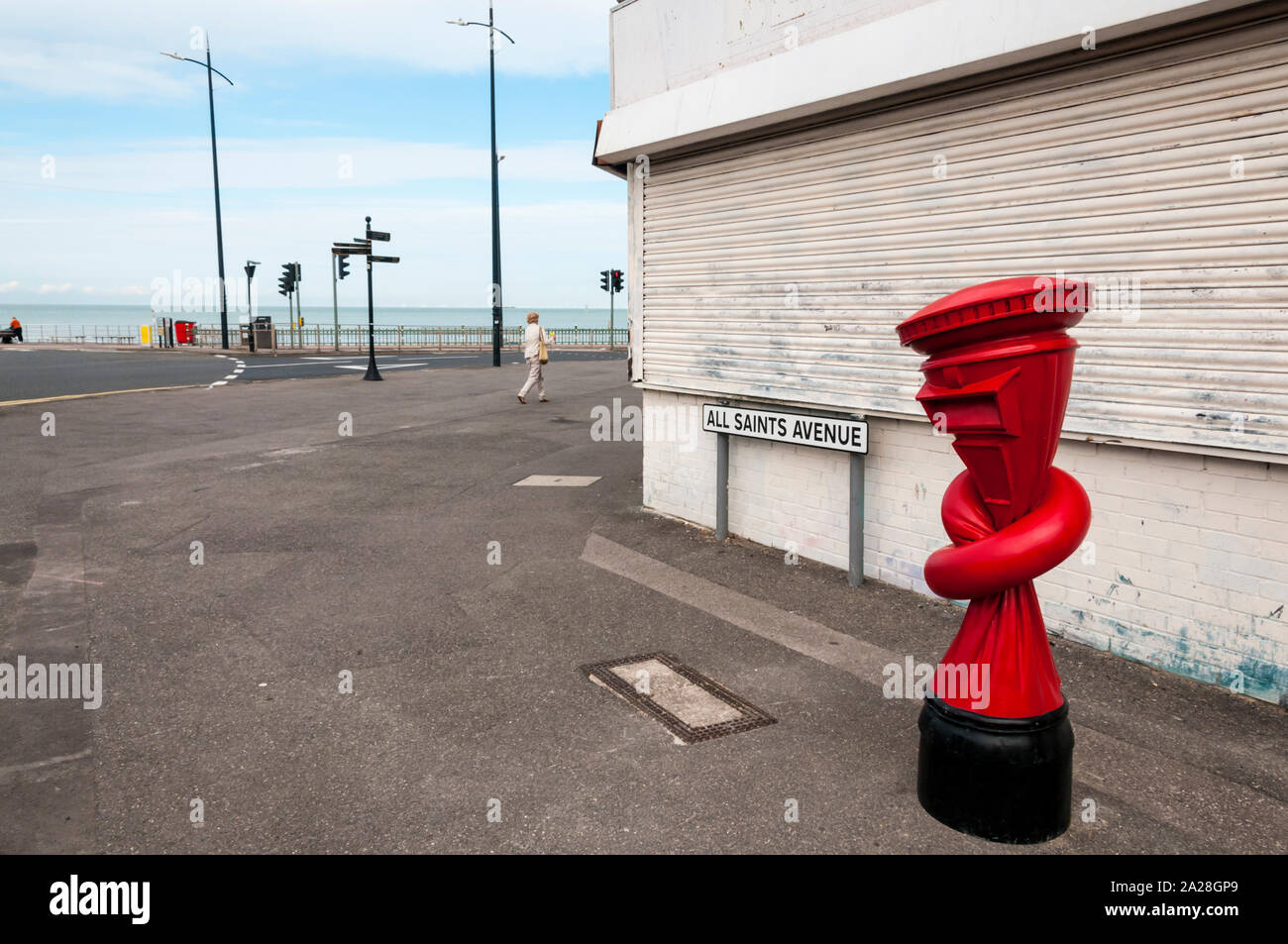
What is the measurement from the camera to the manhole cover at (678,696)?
453cm

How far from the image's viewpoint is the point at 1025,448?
130 inches

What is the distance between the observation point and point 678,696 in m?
4.88

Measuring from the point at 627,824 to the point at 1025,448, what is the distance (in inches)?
81.6

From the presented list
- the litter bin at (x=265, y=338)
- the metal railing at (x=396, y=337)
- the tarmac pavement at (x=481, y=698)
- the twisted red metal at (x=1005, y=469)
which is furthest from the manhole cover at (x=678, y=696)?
the metal railing at (x=396, y=337)

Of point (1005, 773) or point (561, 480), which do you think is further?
point (561, 480)

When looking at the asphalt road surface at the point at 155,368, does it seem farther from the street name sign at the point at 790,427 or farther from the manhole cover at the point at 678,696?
the manhole cover at the point at 678,696

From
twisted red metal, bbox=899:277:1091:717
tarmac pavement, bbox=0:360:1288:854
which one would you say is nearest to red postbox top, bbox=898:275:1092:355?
twisted red metal, bbox=899:277:1091:717

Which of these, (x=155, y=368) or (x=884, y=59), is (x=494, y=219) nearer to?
(x=155, y=368)

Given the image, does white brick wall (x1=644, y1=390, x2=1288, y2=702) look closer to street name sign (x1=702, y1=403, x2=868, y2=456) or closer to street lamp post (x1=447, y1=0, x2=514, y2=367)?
street name sign (x1=702, y1=403, x2=868, y2=456)

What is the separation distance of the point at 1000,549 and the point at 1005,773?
85 centimetres

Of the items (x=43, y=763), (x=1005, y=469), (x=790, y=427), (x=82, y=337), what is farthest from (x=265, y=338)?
(x=1005, y=469)

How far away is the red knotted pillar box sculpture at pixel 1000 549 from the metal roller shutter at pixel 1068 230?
2117 mm
